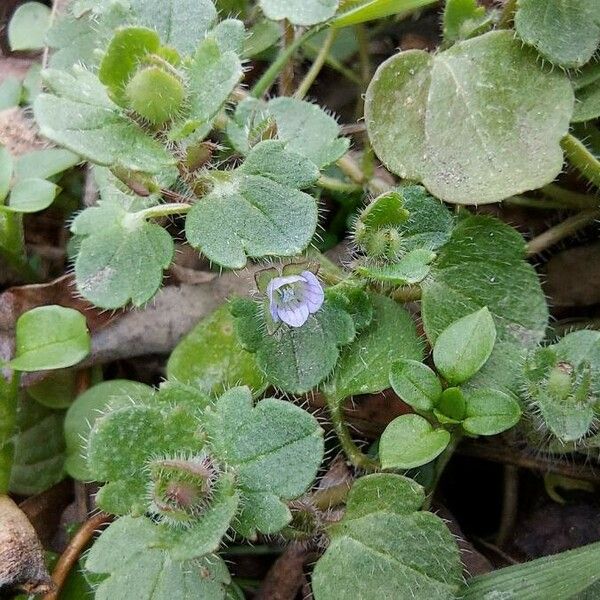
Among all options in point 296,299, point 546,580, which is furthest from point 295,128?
point 546,580

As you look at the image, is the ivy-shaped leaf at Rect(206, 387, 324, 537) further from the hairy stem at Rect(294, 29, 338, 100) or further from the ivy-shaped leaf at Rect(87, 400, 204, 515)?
the hairy stem at Rect(294, 29, 338, 100)

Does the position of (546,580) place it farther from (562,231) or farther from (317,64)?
(317,64)

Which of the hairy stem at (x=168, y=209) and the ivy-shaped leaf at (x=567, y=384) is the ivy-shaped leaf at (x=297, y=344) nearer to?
the hairy stem at (x=168, y=209)

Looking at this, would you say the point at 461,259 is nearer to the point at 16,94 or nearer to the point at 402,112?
the point at 402,112

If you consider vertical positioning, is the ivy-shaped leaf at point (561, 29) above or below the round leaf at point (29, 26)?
above

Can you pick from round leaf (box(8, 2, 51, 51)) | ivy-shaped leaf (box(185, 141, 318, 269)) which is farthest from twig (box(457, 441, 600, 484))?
round leaf (box(8, 2, 51, 51))

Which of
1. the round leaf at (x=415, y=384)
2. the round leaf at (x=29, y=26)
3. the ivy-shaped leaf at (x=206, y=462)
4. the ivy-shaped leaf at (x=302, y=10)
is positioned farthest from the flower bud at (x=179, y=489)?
the round leaf at (x=29, y=26)

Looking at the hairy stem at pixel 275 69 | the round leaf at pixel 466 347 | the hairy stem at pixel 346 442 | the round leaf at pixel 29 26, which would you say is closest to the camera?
the round leaf at pixel 466 347

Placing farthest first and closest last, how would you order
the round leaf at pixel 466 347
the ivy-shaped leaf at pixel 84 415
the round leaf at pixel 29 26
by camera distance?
the round leaf at pixel 29 26, the ivy-shaped leaf at pixel 84 415, the round leaf at pixel 466 347
